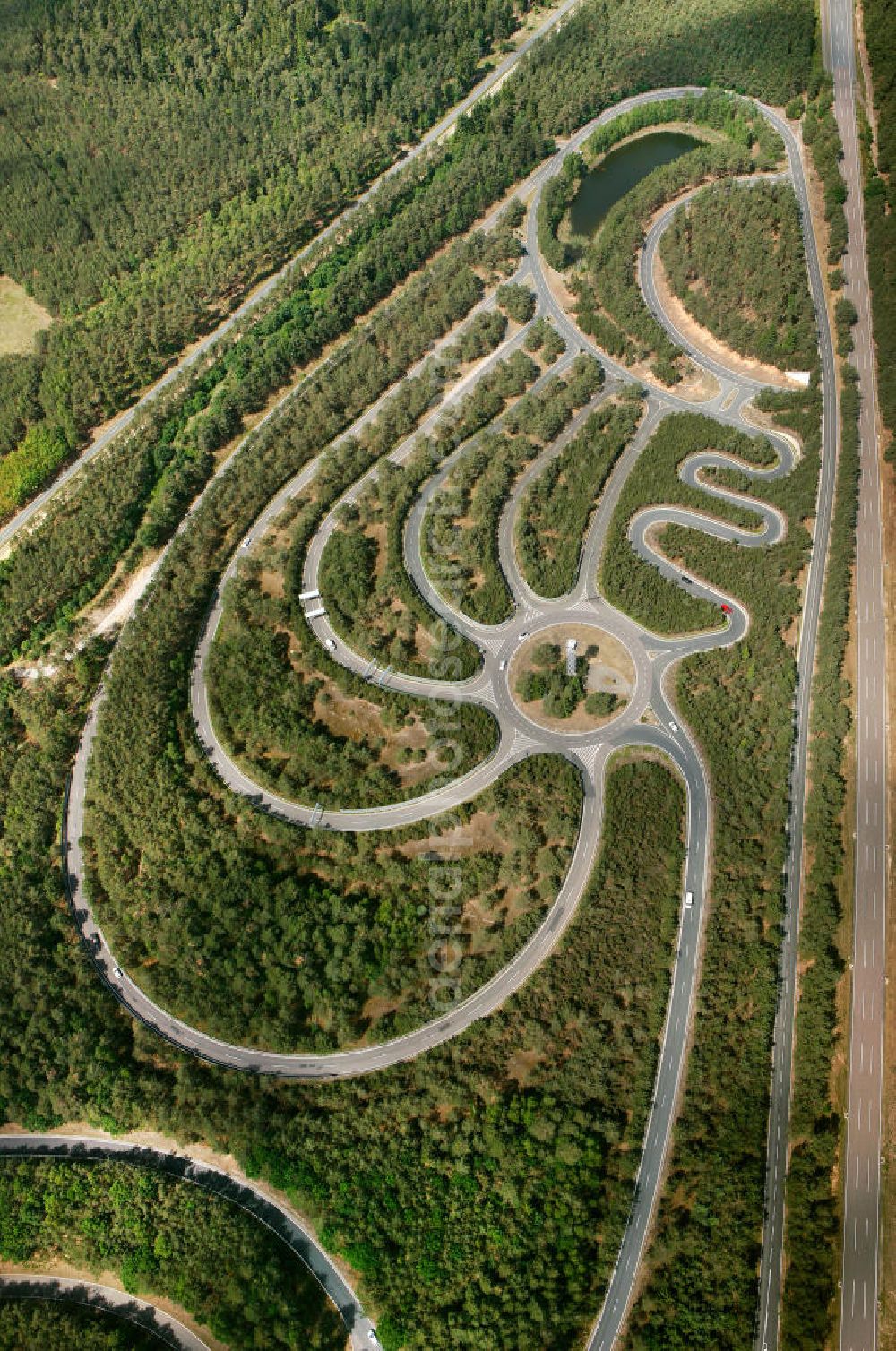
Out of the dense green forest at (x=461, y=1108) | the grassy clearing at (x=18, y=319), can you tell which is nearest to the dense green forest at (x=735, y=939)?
the dense green forest at (x=461, y=1108)

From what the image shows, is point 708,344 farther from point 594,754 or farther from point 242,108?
point 242,108

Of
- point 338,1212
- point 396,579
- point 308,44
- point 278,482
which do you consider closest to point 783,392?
point 396,579

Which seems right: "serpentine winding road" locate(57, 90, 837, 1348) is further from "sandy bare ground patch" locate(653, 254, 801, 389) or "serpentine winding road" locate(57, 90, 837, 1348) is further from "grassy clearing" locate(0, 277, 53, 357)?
"grassy clearing" locate(0, 277, 53, 357)

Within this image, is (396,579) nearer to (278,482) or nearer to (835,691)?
(278,482)

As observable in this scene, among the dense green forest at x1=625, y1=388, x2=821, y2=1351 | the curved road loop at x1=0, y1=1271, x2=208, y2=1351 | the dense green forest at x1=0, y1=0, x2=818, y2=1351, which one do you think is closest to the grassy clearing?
the dense green forest at x1=0, y1=0, x2=818, y2=1351

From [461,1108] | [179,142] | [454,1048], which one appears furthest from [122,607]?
[179,142]

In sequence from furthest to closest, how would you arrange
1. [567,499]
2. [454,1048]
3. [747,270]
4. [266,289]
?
[266,289]
[747,270]
[567,499]
[454,1048]

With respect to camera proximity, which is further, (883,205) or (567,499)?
(883,205)
